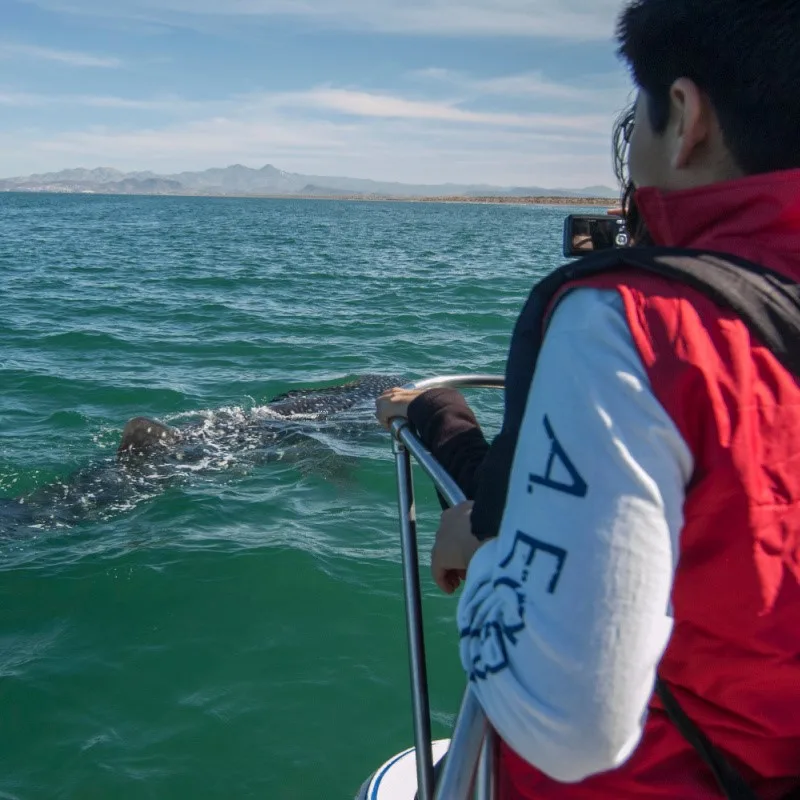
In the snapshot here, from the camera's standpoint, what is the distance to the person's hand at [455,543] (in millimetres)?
1438

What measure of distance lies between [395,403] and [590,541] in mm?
1336

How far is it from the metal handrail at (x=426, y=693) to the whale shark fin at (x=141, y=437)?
21.3 feet

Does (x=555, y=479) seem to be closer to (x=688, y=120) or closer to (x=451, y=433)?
(x=688, y=120)

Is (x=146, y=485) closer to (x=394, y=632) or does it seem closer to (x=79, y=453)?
(x=79, y=453)

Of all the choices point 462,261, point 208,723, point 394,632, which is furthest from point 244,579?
point 462,261

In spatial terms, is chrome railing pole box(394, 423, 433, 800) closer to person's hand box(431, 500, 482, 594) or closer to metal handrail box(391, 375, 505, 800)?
metal handrail box(391, 375, 505, 800)

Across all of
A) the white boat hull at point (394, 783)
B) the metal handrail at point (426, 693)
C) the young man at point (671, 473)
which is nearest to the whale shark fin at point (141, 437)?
the white boat hull at point (394, 783)

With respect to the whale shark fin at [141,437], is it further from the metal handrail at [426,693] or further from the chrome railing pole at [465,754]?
the chrome railing pole at [465,754]

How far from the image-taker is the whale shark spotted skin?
7.29m

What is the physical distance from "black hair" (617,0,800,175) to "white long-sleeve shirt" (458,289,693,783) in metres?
0.34

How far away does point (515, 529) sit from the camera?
1.00m

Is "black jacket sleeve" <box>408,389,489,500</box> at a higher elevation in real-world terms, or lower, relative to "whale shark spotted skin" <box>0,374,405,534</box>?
higher

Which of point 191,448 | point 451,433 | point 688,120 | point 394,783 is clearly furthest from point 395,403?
point 191,448

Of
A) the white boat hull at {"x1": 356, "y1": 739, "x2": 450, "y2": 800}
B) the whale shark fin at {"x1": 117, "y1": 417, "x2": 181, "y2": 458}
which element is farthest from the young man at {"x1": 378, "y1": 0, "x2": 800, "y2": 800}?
the whale shark fin at {"x1": 117, "y1": 417, "x2": 181, "y2": 458}
